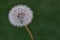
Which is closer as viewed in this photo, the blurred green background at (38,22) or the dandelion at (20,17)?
the dandelion at (20,17)

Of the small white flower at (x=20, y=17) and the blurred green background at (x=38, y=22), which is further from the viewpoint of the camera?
the blurred green background at (x=38, y=22)

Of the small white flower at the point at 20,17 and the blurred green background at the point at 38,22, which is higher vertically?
the blurred green background at the point at 38,22

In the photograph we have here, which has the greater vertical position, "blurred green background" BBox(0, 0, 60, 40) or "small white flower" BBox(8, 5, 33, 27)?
"blurred green background" BBox(0, 0, 60, 40)

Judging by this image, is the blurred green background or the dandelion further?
the blurred green background

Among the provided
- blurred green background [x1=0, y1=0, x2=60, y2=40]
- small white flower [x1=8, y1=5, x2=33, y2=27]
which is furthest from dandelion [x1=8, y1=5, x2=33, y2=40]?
blurred green background [x1=0, y1=0, x2=60, y2=40]

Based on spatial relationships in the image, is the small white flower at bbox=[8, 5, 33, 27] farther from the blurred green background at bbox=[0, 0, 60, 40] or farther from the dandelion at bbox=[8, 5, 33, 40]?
the blurred green background at bbox=[0, 0, 60, 40]

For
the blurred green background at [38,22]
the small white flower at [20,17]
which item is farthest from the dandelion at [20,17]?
the blurred green background at [38,22]

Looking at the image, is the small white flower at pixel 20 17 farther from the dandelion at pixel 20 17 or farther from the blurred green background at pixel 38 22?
the blurred green background at pixel 38 22

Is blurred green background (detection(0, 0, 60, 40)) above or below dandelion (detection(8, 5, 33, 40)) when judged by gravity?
above

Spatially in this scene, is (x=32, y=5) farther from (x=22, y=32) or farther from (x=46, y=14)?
(x=22, y=32)

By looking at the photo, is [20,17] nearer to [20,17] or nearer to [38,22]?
[20,17]
